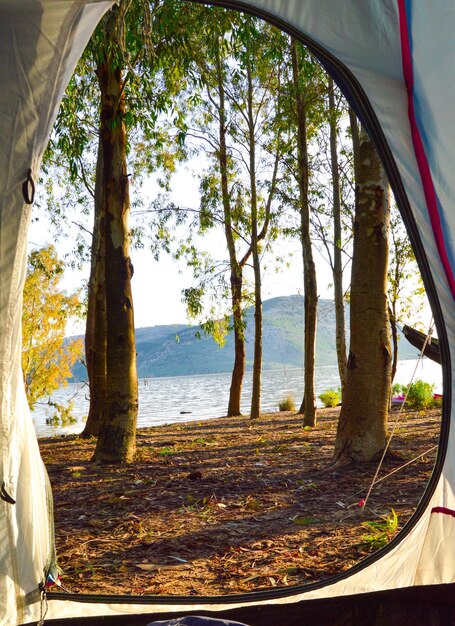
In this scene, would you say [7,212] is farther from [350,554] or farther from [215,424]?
[215,424]

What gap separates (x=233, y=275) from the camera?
13.1m

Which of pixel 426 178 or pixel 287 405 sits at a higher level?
pixel 426 178

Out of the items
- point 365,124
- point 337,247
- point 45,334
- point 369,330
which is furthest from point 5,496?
point 45,334

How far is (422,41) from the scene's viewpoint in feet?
6.49

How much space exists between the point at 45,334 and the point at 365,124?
16.0 metres

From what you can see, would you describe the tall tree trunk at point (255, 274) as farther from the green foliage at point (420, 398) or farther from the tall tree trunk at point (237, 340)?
the green foliage at point (420, 398)

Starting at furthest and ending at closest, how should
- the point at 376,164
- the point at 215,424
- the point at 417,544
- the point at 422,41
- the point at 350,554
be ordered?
the point at 215,424
the point at 376,164
the point at 350,554
the point at 417,544
the point at 422,41

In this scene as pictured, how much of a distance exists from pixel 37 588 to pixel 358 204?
357cm

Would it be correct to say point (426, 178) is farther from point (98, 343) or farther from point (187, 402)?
point (187, 402)

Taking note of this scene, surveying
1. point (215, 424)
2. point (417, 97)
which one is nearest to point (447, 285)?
point (417, 97)

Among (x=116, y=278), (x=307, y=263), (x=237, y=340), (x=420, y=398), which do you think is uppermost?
(x=307, y=263)

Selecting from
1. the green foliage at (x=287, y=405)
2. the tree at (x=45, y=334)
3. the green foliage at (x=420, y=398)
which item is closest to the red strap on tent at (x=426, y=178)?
the green foliage at (x=420, y=398)

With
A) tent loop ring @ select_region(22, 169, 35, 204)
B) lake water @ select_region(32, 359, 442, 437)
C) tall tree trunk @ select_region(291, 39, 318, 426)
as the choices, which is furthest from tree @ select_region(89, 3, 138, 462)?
tall tree trunk @ select_region(291, 39, 318, 426)

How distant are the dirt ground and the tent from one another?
0.48 m
